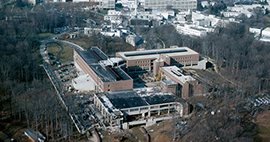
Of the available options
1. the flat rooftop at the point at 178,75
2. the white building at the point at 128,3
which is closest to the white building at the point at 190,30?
the flat rooftop at the point at 178,75

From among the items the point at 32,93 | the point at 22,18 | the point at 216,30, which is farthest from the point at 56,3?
the point at 32,93

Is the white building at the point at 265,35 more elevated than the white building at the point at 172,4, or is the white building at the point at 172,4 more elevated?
the white building at the point at 172,4

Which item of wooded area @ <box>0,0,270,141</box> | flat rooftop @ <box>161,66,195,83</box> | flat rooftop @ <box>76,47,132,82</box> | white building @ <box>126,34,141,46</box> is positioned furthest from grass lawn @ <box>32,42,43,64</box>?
flat rooftop @ <box>161,66,195,83</box>

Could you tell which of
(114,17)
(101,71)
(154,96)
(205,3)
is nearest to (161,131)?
(154,96)

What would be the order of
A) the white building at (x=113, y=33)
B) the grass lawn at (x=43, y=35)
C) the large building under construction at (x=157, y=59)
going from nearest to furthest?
the large building under construction at (x=157, y=59), the grass lawn at (x=43, y=35), the white building at (x=113, y=33)

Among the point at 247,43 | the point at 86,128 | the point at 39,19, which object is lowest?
the point at 86,128

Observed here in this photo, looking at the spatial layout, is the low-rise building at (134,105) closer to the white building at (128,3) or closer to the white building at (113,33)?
the white building at (113,33)

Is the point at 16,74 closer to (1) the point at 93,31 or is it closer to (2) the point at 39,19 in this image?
(1) the point at 93,31

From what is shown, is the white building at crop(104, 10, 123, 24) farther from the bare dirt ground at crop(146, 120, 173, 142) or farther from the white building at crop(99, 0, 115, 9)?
the bare dirt ground at crop(146, 120, 173, 142)
